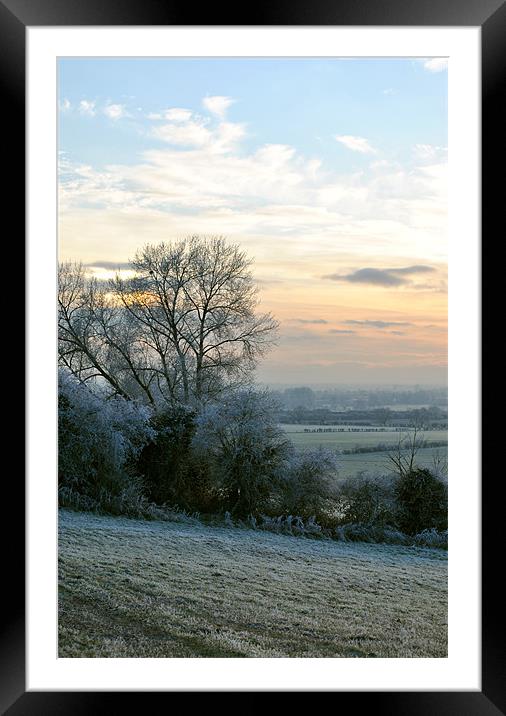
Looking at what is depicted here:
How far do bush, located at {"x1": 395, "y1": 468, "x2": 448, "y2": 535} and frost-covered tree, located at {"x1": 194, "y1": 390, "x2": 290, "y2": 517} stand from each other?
1.08m

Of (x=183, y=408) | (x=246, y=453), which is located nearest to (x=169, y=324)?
(x=183, y=408)

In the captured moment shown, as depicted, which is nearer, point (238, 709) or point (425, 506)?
point (238, 709)

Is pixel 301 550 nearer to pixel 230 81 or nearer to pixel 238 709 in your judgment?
pixel 238 709

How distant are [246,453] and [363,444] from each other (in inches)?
40.3

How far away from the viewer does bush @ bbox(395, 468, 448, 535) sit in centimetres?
544

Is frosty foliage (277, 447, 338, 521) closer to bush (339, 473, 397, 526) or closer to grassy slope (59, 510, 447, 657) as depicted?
→ bush (339, 473, 397, 526)
